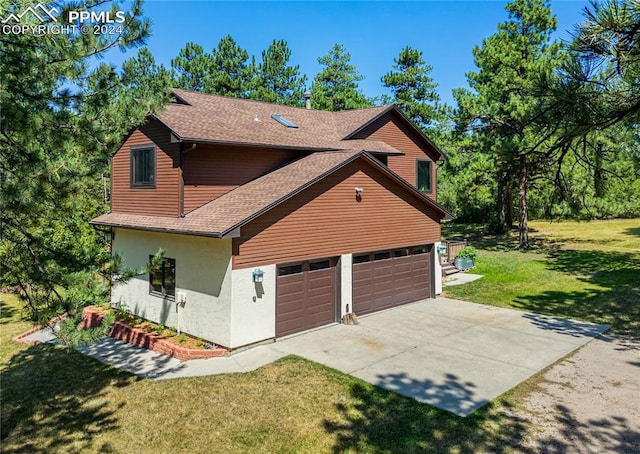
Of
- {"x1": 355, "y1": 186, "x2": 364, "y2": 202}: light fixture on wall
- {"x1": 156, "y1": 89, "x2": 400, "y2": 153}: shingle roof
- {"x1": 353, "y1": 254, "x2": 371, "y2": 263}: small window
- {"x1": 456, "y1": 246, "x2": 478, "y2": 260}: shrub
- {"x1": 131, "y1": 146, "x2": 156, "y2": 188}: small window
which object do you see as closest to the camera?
{"x1": 156, "y1": 89, "x2": 400, "y2": 153}: shingle roof

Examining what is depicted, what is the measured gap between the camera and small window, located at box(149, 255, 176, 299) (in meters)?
13.1

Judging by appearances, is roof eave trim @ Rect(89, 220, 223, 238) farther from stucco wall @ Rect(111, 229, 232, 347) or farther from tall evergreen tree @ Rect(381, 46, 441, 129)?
tall evergreen tree @ Rect(381, 46, 441, 129)

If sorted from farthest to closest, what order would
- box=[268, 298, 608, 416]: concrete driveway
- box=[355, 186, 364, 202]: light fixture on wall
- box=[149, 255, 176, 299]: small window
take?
box=[355, 186, 364, 202]: light fixture on wall
box=[149, 255, 176, 299]: small window
box=[268, 298, 608, 416]: concrete driveway

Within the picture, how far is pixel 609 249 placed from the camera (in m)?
27.2

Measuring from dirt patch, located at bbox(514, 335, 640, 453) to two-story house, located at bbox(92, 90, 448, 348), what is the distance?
6.28m

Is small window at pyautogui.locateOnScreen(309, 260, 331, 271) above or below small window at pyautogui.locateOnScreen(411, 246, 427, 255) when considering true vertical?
below

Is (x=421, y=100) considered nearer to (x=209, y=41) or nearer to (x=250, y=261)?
(x=209, y=41)

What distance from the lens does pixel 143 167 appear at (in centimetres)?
1440

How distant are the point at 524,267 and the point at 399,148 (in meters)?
8.98

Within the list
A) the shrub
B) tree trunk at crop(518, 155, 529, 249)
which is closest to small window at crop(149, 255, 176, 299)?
the shrub

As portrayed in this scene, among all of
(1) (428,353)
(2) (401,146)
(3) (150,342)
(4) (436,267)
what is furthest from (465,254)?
(3) (150,342)

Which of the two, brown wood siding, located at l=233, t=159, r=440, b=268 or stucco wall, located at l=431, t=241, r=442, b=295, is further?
stucco wall, located at l=431, t=241, r=442, b=295

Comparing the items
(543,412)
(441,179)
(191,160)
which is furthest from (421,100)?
(543,412)

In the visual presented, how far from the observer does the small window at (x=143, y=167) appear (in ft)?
45.7
